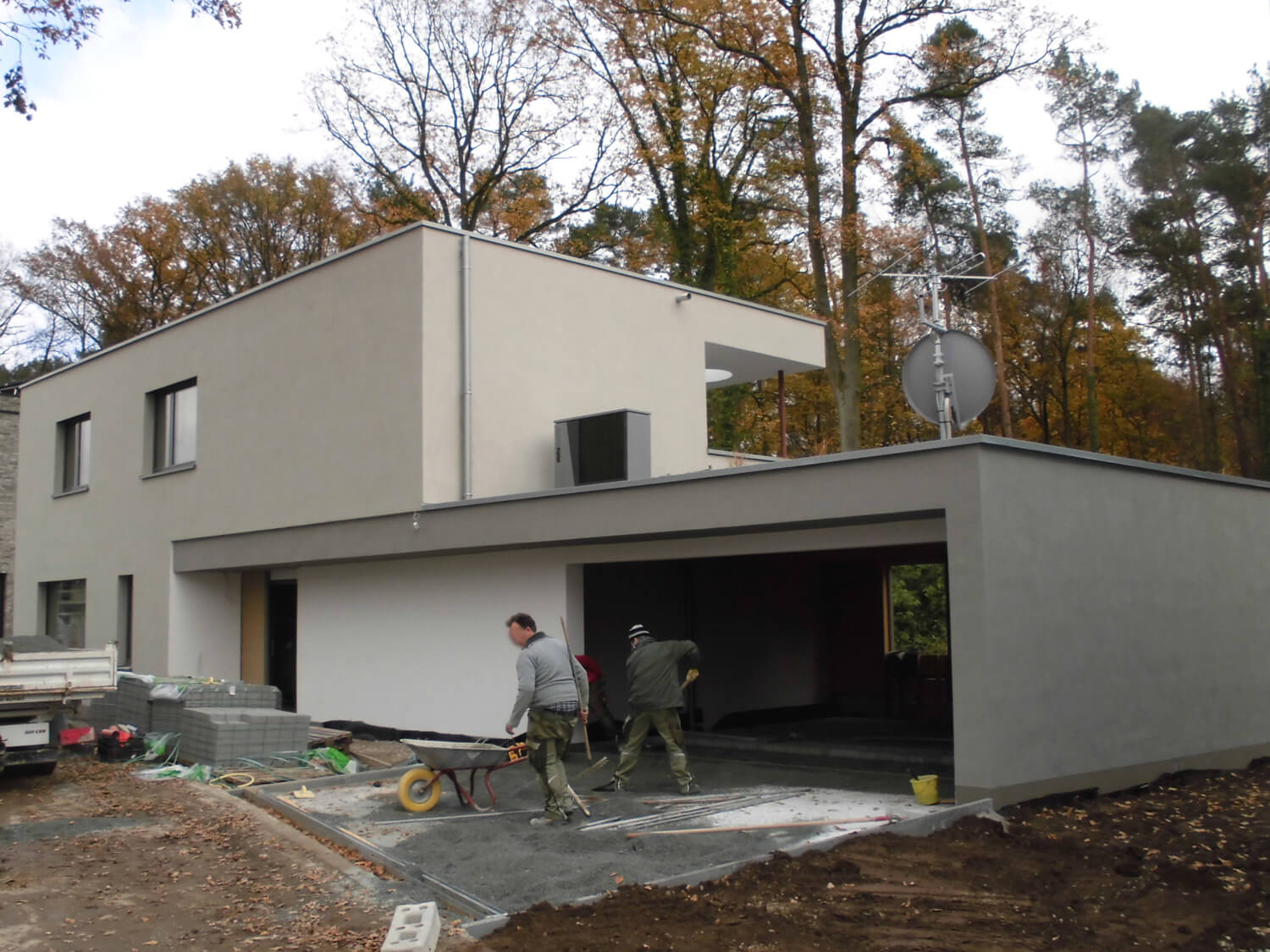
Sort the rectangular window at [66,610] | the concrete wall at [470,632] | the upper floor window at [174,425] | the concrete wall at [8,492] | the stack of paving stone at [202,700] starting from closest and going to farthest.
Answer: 1. the concrete wall at [470,632]
2. the stack of paving stone at [202,700]
3. the upper floor window at [174,425]
4. the rectangular window at [66,610]
5. the concrete wall at [8,492]

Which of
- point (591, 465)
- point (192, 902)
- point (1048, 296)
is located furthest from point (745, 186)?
point (192, 902)

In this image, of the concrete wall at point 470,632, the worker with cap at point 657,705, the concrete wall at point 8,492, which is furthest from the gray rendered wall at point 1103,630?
the concrete wall at point 8,492

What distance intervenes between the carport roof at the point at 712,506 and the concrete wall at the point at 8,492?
60.5 ft

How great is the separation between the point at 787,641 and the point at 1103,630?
753 centimetres

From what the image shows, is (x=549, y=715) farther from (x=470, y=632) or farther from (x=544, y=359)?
(x=544, y=359)

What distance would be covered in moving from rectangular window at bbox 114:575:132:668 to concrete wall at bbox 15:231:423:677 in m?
0.12

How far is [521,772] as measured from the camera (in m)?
11.8

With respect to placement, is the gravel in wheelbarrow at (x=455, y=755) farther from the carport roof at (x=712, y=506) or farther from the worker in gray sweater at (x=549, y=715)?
the carport roof at (x=712, y=506)

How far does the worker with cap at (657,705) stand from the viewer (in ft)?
33.3

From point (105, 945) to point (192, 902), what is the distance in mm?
838

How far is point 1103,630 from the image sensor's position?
32.5 ft

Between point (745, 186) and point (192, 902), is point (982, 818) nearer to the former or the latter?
point (192, 902)

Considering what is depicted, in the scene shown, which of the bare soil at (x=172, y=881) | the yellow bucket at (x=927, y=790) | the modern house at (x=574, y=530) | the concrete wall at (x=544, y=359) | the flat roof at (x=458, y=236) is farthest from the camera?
the flat roof at (x=458, y=236)

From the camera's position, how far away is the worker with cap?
33.3 ft
